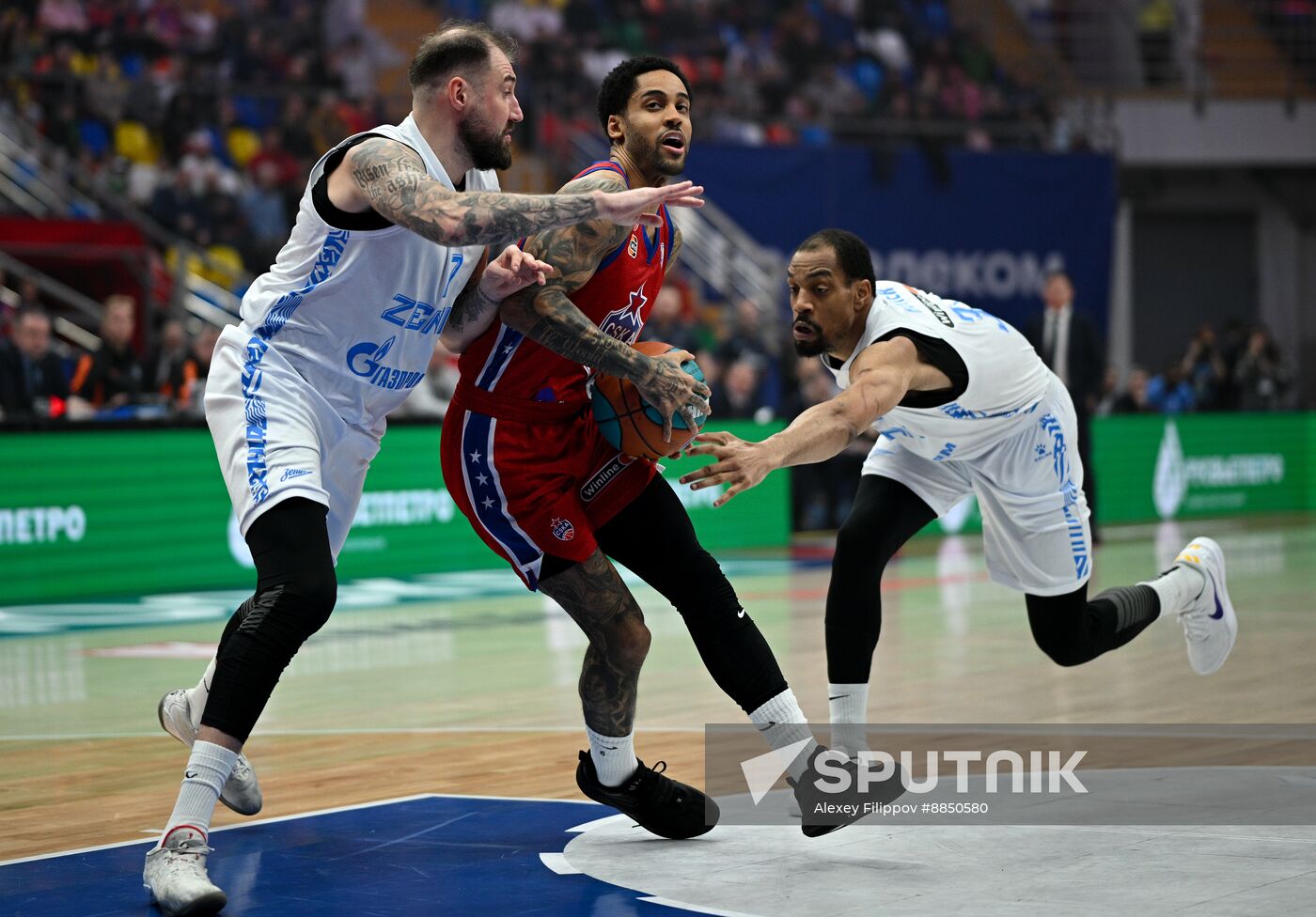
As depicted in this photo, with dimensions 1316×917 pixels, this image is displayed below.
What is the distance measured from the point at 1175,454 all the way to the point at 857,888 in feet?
54.1

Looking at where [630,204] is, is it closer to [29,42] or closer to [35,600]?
[35,600]

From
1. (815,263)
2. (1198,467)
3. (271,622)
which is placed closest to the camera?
(271,622)

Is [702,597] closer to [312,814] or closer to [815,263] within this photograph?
[815,263]

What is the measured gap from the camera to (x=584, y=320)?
16.1 ft

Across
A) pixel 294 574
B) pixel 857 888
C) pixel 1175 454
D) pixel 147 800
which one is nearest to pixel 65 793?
pixel 147 800

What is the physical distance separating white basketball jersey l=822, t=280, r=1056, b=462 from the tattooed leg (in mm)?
1003

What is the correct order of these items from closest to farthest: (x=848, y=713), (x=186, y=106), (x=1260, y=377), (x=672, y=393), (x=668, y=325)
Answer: (x=672, y=393) → (x=848, y=713) → (x=668, y=325) → (x=186, y=106) → (x=1260, y=377)

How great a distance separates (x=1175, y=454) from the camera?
66.0 ft

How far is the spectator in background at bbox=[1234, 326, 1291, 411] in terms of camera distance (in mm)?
22781

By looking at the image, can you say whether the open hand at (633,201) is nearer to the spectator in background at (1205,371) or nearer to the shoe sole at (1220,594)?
the shoe sole at (1220,594)

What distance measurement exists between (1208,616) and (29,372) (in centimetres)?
915

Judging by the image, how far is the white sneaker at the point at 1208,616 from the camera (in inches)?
276

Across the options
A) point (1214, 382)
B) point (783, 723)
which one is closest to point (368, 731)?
point (783, 723)

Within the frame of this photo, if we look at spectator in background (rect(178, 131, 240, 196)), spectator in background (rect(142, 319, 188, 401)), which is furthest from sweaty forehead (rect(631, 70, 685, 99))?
spectator in background (rect(178, 131, 240, 196))
